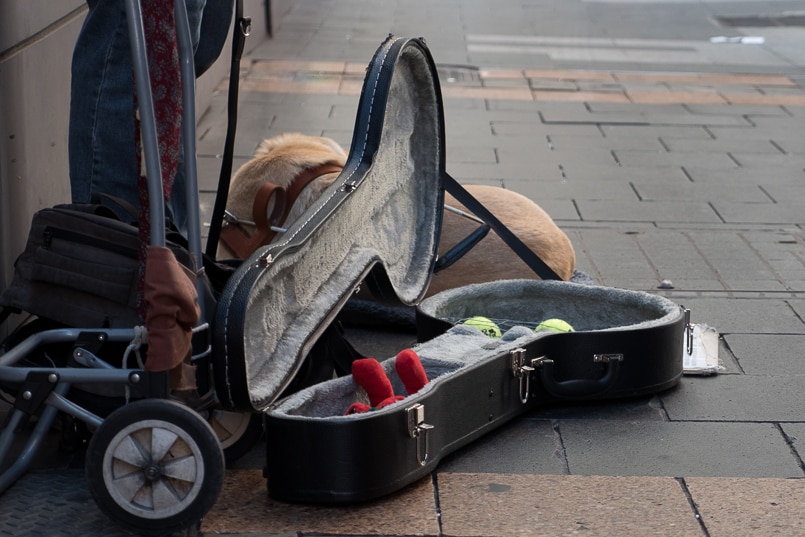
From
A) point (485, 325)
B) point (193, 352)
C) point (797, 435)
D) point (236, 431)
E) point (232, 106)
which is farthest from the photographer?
point (485, 325)

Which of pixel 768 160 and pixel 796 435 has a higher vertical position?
pixel 796 435

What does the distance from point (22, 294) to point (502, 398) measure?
1092 millimetres

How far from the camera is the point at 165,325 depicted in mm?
2010

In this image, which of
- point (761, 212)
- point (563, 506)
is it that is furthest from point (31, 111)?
point (761, 212)

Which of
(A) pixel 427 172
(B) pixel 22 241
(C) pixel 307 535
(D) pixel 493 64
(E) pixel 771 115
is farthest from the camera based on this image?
(D) pixel 493 64

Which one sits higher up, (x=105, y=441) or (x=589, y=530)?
(x=105, y=441)

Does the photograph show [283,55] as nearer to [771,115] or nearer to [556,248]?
[771,115]

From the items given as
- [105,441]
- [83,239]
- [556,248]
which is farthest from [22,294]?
[556,248]

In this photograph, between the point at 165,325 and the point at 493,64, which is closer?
Answer: the point at 165,325

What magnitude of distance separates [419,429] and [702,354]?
1244mm

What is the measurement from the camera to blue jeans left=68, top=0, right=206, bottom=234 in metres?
2.68

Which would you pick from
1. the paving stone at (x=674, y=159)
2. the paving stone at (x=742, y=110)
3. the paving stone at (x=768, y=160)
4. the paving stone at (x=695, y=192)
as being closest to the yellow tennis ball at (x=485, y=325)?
the paving stone at (x=695, y=192)

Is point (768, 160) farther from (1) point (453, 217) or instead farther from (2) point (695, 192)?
(1) point (453, 217)

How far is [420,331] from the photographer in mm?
3113
